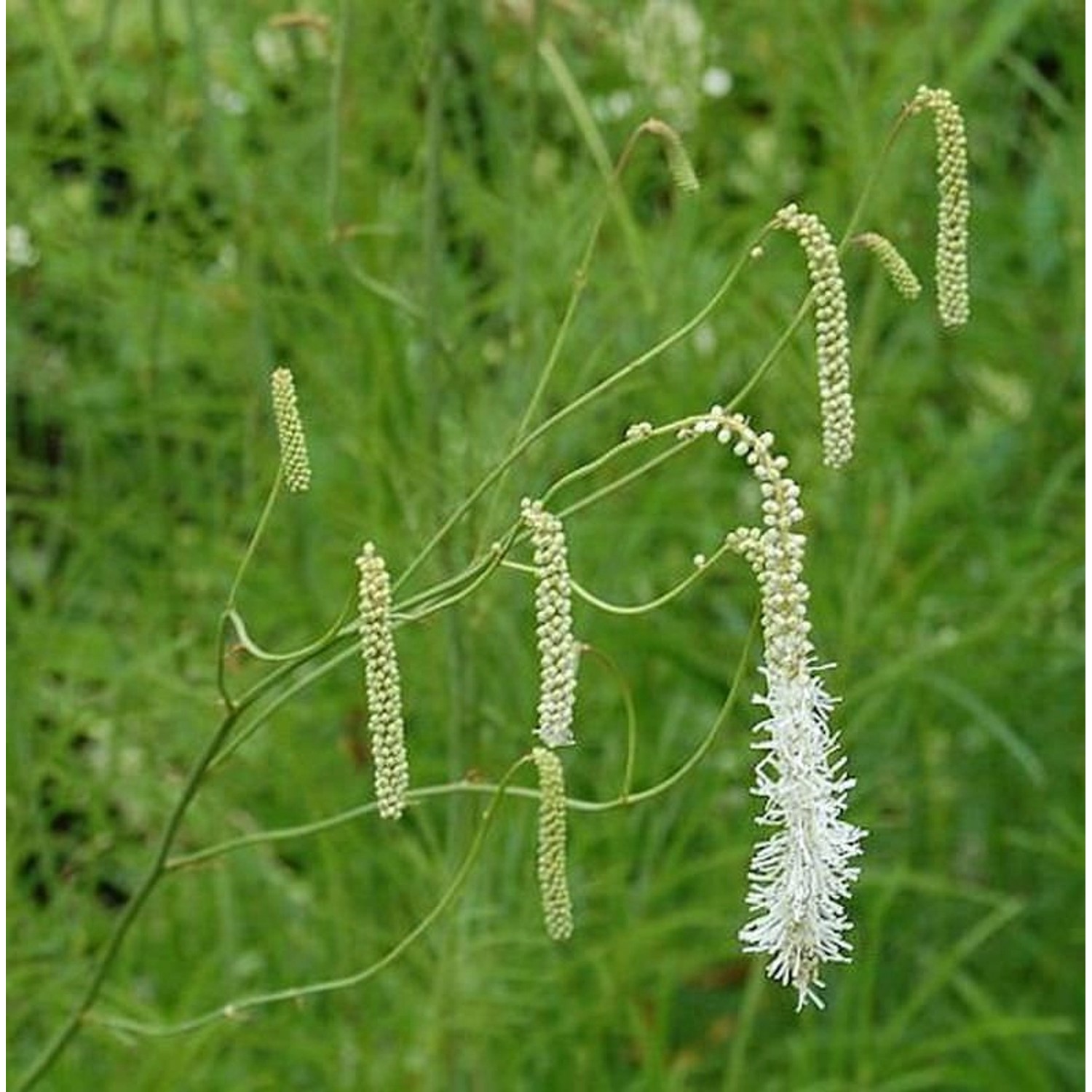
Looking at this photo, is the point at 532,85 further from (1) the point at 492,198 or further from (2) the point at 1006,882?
(2) the point at 1006,882

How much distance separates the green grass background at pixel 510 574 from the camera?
185cm

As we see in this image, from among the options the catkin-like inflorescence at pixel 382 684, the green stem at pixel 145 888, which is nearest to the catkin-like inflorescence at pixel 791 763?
the catkin-like inflorescence at pixel 382 684

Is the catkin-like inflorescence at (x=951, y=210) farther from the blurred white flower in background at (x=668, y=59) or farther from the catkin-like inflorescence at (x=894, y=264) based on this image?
the blurred white flower in background at (x=668, y=59)

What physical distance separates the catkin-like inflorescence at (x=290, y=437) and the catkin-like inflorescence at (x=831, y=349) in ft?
0.60

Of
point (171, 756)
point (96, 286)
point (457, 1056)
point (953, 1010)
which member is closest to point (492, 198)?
point (96, 286)

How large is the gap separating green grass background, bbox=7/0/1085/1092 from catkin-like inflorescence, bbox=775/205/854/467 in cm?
71

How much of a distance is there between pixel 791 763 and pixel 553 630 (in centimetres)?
10

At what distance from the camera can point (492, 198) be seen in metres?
2.03

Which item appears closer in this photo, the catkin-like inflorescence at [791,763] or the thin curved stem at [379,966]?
the catkin-like inflorescence at [791,763]

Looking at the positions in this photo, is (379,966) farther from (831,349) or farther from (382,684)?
(831,349)

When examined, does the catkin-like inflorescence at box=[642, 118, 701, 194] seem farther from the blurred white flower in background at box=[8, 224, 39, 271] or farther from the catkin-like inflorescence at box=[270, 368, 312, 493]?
the blurred white flower in background at box=[8, 224, 39, 271]

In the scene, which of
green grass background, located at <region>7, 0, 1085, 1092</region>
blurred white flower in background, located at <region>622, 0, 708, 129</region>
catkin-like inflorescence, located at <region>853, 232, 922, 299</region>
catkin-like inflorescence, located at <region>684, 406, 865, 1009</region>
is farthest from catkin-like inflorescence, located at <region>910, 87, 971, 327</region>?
blurred white flower in background, located at <region>622, 0, 708, 129</region>

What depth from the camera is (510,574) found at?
184 centimetres

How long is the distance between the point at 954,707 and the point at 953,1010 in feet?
0.89
